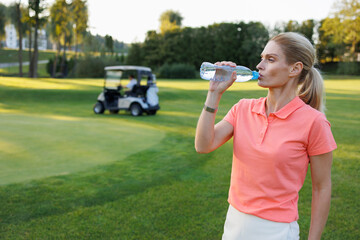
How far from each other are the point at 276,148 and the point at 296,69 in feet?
1.34

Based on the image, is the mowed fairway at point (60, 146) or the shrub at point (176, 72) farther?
the shrub at point (176, 72)

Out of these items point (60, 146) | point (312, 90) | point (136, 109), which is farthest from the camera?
point (136, 109)

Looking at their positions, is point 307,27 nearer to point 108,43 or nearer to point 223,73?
point 108,43

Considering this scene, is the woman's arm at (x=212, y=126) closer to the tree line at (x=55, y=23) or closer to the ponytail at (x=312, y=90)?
the ponytail at (x=312, y=90)

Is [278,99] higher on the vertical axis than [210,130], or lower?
higher

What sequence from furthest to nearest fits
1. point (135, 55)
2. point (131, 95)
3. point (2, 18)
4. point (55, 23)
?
point (135, 55) → point (2, 18) → point (55, 23) → point (131, 95)

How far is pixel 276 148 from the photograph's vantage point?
1.69 meters

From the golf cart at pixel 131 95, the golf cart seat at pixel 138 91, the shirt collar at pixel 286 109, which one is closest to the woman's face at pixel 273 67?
the shirt collar at pixel 286 109

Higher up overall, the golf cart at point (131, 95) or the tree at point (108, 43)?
the tree at point (108, 43)

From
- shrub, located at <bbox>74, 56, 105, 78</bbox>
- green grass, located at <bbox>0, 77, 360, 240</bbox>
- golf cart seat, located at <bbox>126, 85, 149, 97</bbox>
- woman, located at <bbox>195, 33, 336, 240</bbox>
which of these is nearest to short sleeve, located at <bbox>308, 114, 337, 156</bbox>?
woman, located at <bbox>195, 33, 336, 240</bbox>

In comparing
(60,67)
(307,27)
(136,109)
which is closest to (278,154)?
(136,109)

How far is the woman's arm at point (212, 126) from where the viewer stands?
1712mm

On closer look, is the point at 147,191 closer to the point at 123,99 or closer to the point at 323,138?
the point at 323,138

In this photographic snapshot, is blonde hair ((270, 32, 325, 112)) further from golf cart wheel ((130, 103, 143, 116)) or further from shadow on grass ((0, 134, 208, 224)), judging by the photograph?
golf cart wheel ((130, 103, 143, 116))
